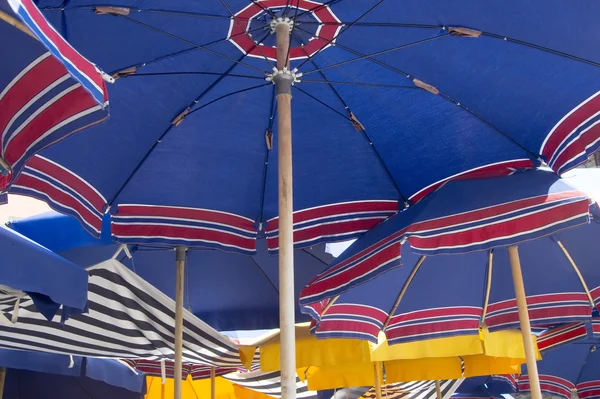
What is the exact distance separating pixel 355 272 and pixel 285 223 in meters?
0.87

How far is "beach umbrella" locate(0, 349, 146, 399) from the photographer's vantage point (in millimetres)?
5488

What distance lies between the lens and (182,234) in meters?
4.53

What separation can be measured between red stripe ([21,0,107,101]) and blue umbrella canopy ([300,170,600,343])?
224 centimetres

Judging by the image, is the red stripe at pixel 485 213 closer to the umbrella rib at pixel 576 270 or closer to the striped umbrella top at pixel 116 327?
the umbrella rib at pixel 576 270

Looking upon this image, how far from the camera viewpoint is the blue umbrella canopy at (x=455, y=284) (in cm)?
401

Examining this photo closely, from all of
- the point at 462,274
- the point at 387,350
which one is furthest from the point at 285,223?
the point at 387,350

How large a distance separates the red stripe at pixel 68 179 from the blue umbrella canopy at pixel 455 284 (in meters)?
1.48

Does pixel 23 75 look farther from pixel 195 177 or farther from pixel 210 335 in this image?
pixel 210 335

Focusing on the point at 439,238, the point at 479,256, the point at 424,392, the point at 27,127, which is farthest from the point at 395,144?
the point at 424,392

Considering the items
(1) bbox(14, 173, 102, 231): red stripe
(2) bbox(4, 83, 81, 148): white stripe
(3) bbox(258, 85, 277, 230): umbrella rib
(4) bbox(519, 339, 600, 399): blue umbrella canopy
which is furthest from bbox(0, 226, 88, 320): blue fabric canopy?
(4) bbox(519, 339, 600, 399): blue umbrella canopy

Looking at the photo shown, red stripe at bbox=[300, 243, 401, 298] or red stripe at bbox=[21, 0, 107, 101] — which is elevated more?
red stripe at bbox=[21, 0, 107, 101]

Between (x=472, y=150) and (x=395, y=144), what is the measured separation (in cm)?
50

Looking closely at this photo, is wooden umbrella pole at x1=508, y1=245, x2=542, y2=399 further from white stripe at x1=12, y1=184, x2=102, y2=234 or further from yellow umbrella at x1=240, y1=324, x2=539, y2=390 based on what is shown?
white stripe at x1=12, y1=184, x2=102, y2=234

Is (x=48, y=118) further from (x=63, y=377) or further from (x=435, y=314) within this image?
(x=63, y=377)
